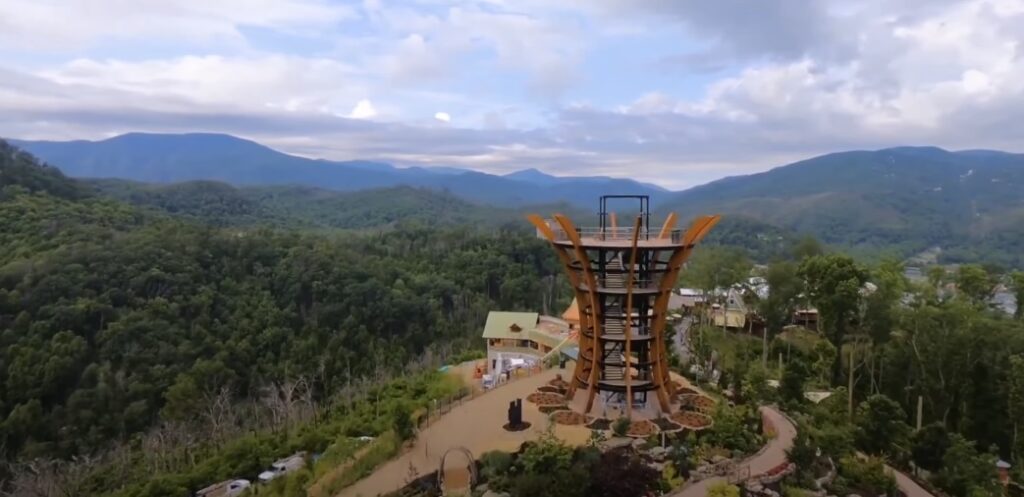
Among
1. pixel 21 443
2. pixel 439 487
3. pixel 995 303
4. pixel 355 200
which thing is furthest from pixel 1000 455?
pixel 355 200

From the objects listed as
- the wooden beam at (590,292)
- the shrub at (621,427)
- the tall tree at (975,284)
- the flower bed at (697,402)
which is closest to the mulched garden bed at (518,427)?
the wooden beam at (590,292)

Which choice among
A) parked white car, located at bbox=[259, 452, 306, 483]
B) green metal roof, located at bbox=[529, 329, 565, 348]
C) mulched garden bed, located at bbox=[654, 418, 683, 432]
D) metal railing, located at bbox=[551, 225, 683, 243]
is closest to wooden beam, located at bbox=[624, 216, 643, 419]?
mulched garden bed, located at bbox=[654, 418, 683, 432]

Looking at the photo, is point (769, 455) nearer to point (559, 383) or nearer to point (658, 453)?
point (658, 453)

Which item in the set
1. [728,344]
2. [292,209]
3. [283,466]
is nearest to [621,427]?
[283,466]

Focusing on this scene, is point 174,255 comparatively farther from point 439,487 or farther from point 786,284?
point 786,284

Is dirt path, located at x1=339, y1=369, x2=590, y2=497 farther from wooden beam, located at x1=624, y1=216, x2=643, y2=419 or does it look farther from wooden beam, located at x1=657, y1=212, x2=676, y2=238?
wooden beam, located at x1=657, y1=212, x2=676, y2=238

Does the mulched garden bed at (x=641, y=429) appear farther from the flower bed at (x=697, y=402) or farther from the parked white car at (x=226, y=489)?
the parked white car at (x=226, y=489)
